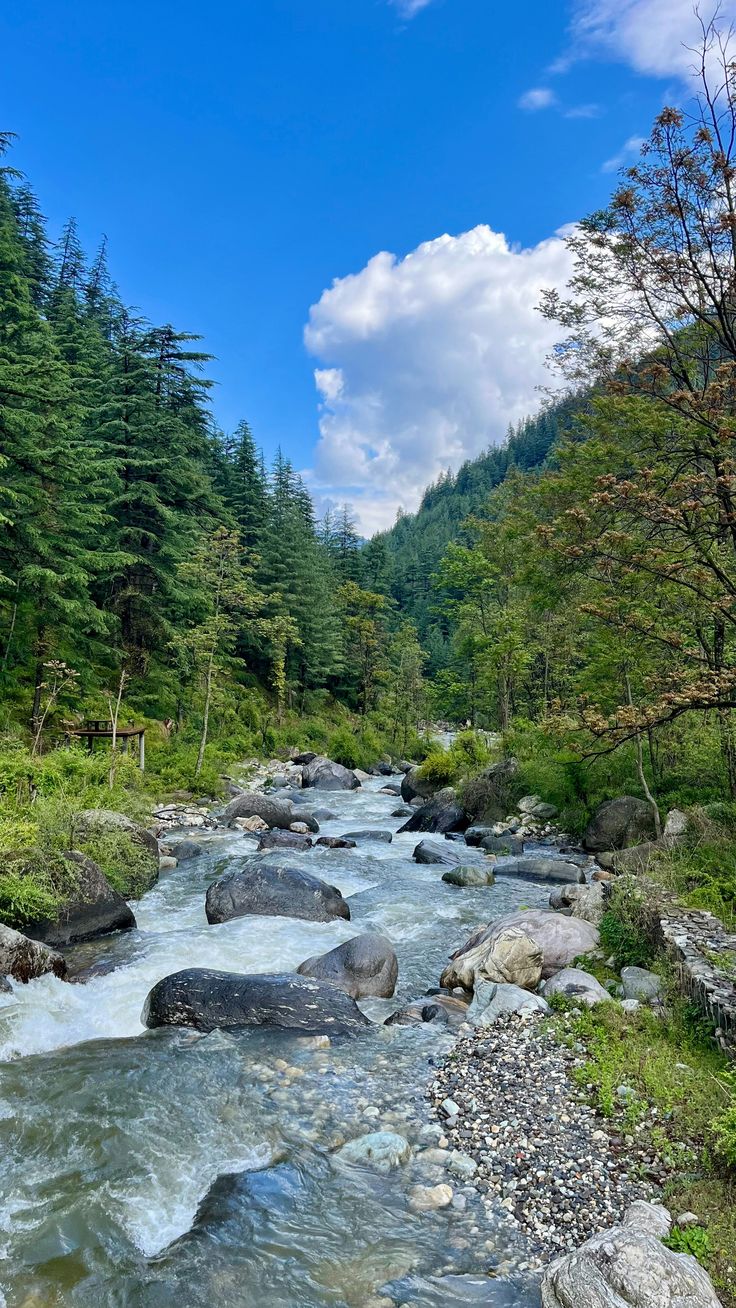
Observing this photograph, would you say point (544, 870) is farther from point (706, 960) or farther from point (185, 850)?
point (185, 850)

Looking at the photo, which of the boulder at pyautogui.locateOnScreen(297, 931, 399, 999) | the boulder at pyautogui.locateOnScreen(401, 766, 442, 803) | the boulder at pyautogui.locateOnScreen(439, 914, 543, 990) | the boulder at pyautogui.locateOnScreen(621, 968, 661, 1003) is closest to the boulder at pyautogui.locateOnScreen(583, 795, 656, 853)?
the boulder at pyautogui.locateOnScreen(439, 914, 543, 990)

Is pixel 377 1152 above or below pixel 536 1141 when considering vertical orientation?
below

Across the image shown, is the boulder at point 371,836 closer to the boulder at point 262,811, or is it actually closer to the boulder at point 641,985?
the boulder at point 262,811

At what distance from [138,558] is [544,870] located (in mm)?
17033

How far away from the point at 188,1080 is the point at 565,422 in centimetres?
1986

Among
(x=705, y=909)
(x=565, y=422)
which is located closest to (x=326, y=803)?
(x=565, y=422)

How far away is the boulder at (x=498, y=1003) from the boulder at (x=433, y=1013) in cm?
18

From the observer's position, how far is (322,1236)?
4.31 meters

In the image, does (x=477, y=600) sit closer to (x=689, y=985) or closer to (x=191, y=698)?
(x=191, y=698)

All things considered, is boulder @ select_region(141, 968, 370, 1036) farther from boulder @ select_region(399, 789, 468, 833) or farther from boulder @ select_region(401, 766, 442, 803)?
boulder @ select_region(401, 766, 442, 803)

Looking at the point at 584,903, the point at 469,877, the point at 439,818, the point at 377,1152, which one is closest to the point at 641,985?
the point at 584,903

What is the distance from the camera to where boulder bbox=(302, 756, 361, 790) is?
88.9 ft

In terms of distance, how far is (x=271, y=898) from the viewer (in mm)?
10562

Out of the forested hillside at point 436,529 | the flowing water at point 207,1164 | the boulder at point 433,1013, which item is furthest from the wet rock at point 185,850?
the forested hillside at point 436,529
